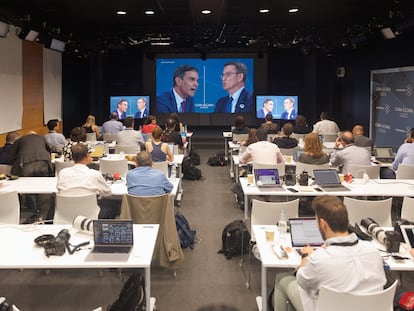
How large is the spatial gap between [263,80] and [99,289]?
12.8 meters

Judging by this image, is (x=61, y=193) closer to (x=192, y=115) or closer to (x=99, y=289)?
(x=99, y=289)

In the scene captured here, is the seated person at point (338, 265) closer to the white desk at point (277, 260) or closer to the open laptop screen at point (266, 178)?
the white desk at point (277, 260)

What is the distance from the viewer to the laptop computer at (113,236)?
3.72 m

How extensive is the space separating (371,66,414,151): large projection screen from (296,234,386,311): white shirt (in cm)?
903

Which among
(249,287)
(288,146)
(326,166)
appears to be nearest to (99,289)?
(249,287)

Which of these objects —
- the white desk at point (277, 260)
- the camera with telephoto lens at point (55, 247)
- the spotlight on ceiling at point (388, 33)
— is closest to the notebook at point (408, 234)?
the white desk at point (277, 260)

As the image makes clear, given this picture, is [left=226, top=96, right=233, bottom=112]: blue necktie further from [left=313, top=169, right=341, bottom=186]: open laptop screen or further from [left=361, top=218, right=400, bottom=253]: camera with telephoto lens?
[left=361, top=218, right=400, bottom=253]: camera with telephoto lens

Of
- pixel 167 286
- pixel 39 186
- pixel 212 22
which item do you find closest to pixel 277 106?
pixel 212 22

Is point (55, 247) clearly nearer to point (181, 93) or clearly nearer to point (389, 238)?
point (389, 238)

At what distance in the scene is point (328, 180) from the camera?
612 centimetres

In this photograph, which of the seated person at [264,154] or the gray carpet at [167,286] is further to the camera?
the seated person at [264,154]

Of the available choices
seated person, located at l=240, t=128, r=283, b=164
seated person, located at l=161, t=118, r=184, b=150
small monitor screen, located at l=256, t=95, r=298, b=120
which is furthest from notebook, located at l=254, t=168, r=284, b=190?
small monitor screen, located at l=256, t=95, r=298, b=120

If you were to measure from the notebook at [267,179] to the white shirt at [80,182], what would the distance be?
189 centimetres

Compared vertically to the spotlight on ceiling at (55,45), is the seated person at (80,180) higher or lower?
lower
